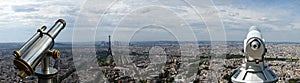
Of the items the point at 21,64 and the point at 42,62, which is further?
the point at 42,62

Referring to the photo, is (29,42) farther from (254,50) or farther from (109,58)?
(109,58)

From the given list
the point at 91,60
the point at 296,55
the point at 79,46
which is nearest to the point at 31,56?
the point at 79,46

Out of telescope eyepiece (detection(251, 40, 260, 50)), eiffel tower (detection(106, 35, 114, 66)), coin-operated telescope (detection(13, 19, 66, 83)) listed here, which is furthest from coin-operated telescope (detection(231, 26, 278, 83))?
eiffel tower (detection(106, 35, 114, 66))

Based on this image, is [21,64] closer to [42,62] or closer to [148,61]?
[42,62]

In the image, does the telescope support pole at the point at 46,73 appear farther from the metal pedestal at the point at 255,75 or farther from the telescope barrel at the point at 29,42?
the metal pedestal at the point at 255,75

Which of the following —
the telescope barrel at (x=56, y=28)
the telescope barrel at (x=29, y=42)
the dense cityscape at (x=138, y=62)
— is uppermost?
the telescope barrel at (x=56, y=28)

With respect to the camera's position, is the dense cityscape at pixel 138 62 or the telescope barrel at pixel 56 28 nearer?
the telescope barrel at pixel 56 28

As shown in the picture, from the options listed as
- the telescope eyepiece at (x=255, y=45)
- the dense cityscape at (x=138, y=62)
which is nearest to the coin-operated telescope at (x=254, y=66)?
the telescope eyepiece at (x=255, y=45)
